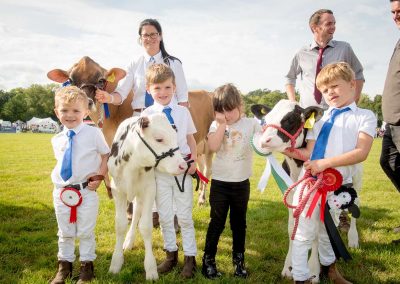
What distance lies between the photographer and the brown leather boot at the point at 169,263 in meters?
4.08

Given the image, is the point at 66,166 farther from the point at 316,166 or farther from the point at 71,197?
the point at 316,166

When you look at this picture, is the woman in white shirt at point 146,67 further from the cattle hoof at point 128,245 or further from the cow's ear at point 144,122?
the cattle hoof at point 128,245

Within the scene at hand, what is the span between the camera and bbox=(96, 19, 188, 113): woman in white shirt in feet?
16.5

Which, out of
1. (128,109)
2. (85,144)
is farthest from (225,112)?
(128,109)

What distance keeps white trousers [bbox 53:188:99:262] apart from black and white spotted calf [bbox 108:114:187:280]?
1.19 ft

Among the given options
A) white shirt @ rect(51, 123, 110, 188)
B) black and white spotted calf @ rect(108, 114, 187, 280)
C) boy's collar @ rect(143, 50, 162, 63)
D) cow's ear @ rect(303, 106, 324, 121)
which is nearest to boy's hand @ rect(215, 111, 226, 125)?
black and white spotted calf @ rect(108, 114, 187, 280)

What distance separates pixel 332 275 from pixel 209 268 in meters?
1.30

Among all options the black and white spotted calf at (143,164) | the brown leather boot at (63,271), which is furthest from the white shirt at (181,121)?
the brown leather boot at (63,271)

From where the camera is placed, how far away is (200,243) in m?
5.06

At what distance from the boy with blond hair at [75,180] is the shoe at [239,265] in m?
1.57

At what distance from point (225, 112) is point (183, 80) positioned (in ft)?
4.98

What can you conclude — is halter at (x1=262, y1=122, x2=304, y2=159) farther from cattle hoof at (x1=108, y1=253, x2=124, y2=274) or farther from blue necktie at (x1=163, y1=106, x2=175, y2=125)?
cattle hoof at (x1=108, y1=253, x2=124, y2=274)

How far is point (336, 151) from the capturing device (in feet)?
11.2

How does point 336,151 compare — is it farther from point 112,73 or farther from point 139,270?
point 112,73
